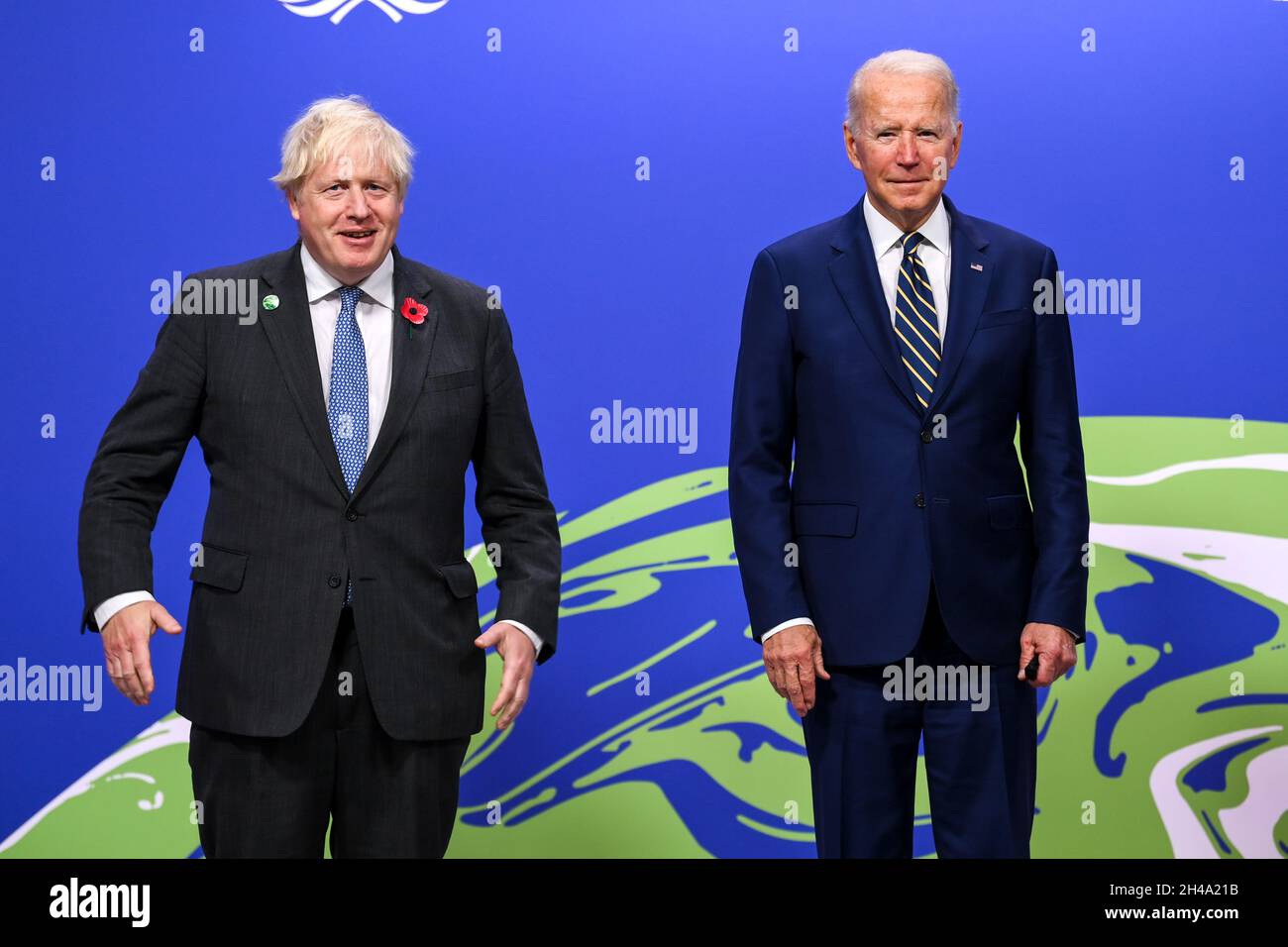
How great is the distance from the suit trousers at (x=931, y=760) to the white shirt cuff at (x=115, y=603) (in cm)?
116

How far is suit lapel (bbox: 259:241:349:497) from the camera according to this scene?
8.30ft

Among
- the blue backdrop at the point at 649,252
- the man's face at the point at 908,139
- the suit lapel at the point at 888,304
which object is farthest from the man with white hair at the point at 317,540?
the blue backdrop at the point at 649,252

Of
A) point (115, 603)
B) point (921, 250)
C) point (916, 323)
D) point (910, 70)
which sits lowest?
point (115, 603)

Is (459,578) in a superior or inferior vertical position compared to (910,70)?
inferior

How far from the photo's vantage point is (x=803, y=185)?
3961 millimetres

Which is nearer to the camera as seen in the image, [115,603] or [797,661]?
[115,603]

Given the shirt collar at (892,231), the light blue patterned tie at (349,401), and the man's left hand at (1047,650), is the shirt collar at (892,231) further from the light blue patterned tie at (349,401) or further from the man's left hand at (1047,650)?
the light blue patterned tie at (349,401)

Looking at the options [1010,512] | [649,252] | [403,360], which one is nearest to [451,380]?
[403,360]

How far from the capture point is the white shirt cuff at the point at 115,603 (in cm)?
250

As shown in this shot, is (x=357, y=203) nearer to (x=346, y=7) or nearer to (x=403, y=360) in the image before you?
(x=403, y=360)

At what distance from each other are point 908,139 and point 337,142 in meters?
0.96

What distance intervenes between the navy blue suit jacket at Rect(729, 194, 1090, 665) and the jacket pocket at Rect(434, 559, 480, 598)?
1.52 feet

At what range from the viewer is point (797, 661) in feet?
8.70
